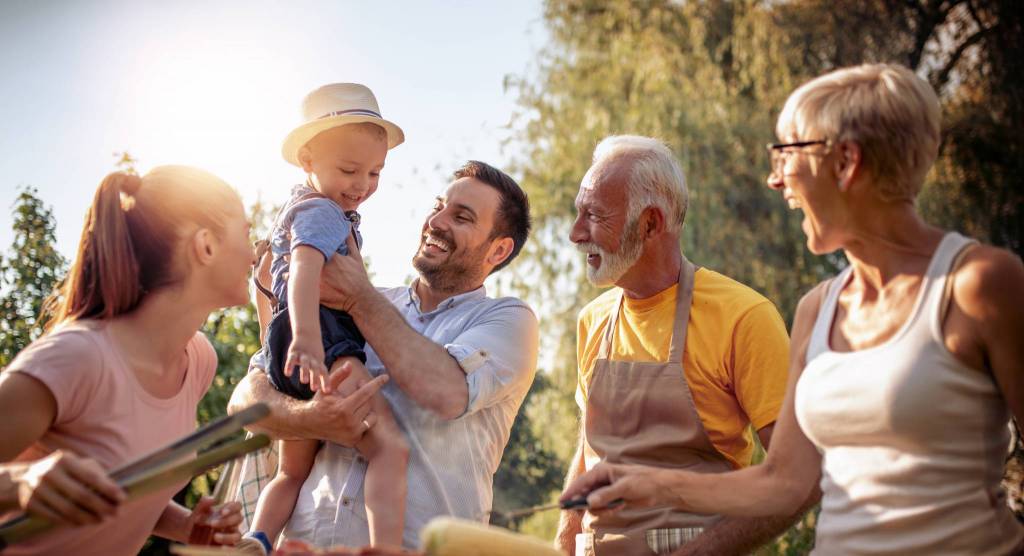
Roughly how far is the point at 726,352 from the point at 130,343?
1.72 meters

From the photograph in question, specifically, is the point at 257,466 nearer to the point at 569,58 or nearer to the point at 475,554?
the point at 475,554

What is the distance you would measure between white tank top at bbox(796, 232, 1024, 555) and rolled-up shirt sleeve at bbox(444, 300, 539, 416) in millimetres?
1249

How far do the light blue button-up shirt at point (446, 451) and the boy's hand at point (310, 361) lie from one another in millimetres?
324

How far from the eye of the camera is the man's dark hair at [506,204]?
3.68m

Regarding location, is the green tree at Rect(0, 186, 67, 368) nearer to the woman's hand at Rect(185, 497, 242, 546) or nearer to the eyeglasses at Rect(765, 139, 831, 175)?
the woman's hand at Rect(185, 497, 242, 546)

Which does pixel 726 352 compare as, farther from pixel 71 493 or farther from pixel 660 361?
pixel 71 493

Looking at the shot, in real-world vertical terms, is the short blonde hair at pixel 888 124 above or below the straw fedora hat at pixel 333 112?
below

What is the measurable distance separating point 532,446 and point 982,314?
14.0 m

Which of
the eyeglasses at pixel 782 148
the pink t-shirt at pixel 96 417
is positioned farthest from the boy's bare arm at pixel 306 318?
the eyeglasses at pixel 782 148

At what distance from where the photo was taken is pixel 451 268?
3537mm

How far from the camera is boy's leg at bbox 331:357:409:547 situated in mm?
3020

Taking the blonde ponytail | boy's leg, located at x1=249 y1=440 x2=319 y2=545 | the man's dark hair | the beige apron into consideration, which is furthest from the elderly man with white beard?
the blonde ponytail

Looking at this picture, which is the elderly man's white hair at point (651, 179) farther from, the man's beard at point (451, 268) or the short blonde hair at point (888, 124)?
the short blonde hair at point (888, 124)

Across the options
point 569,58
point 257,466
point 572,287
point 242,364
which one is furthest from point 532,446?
point 257,466
